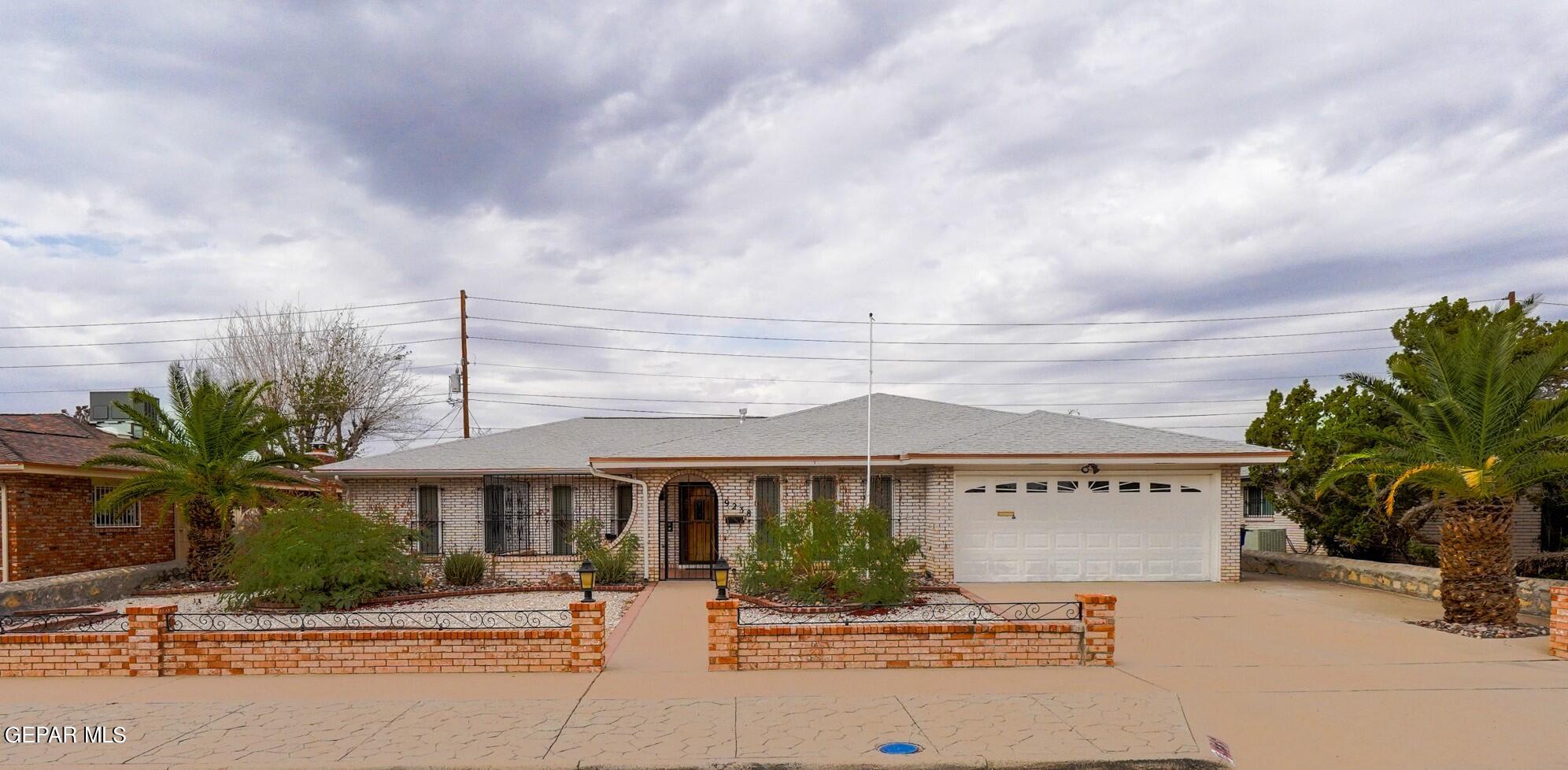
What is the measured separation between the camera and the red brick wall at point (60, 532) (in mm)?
16062

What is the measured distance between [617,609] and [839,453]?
16.7 ft

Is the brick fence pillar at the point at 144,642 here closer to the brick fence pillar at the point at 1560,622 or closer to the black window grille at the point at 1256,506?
the brick fence pillar at the point at 1560,622

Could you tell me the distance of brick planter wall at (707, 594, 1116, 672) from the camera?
9.30 m

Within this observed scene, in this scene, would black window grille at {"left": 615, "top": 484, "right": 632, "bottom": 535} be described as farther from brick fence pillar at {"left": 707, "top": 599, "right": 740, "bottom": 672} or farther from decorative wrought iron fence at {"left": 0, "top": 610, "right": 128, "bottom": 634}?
brick fence pillar at {"left": 707, "top": 599, "right": 740, "bottom": 672}

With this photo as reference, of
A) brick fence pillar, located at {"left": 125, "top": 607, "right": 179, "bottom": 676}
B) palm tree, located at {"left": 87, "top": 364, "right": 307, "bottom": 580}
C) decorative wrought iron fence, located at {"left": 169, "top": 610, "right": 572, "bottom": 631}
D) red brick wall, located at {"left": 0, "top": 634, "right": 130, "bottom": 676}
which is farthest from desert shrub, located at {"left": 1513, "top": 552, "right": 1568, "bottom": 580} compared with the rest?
palm tree, located at {"left": 87, "top": 364, "right": 307, "bottom": 580}

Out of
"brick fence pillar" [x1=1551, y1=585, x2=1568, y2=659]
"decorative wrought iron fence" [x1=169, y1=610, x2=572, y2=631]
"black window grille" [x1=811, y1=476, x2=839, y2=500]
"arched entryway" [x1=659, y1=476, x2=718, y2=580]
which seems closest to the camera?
"brick fence pillar" [x1=1551, y1=585, x2=1568, y2=659]

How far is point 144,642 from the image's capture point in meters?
9.24

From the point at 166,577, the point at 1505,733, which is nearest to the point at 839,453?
the point at 1505,733

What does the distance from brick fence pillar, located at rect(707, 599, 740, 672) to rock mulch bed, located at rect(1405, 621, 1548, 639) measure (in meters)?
9.33

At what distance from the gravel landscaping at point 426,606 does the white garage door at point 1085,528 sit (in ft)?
20.9

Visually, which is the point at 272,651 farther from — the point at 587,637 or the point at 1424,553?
the point at 1424,553

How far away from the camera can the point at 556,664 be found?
30.7ft

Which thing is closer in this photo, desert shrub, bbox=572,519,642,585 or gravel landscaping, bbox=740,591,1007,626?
gravel landscaping, bbox=740,591,1007,626

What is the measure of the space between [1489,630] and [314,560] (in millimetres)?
15805
